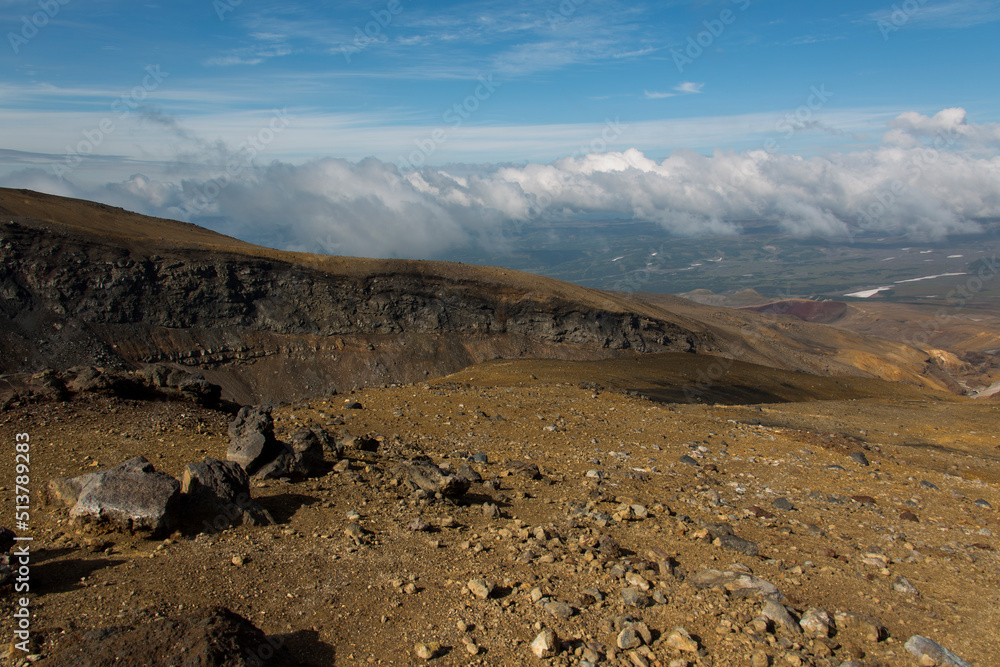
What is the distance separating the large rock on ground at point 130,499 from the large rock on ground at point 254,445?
5.43 ft

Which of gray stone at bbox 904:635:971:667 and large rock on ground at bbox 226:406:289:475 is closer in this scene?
gray stone at bbox 904:635:971:667

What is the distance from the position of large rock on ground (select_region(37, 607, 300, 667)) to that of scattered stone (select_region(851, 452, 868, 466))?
11788mm

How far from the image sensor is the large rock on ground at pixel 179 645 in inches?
159

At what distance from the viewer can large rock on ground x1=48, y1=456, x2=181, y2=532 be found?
6.05 m

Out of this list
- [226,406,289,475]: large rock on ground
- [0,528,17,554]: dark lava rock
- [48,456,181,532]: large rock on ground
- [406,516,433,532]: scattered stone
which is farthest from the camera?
[226,406,289,475]: large rock on ground

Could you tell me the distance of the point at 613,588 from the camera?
6082 millimetres

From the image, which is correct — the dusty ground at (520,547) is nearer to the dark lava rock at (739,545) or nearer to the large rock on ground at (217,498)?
the dark lava rock at (739,545)

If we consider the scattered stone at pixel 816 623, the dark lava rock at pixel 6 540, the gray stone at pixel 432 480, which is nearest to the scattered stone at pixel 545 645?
the scattered stone at pixel 816 623

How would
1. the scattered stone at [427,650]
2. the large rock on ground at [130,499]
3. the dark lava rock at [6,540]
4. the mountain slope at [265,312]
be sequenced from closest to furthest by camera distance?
the scattered stone at [427,650] < the dark lava rock at [6,540] < the large rock on ground at [130,499] < the mountain slope at [265,312]

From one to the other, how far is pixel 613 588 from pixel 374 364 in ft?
173

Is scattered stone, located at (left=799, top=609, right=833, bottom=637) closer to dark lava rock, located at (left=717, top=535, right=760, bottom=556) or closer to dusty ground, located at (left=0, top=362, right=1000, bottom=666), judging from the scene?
dusty ground, located at (left=0, top=362, right=1000, bottom=666)

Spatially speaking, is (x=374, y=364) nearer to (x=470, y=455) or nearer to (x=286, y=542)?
(x=470, y=455)

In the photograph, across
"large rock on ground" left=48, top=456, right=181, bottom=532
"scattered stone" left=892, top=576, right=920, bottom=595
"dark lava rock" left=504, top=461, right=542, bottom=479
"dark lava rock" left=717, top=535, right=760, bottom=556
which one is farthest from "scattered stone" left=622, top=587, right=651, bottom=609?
"large rock on ground" left=48, top=456, right=181, bottom=532

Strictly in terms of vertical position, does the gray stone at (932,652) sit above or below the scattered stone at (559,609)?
below
